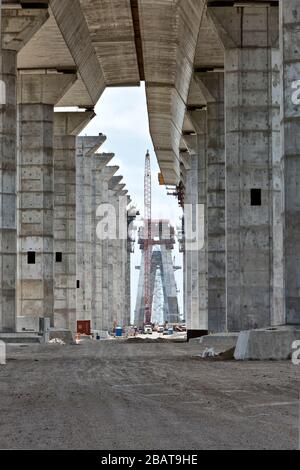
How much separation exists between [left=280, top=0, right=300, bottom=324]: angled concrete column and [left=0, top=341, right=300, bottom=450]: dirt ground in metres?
2.22

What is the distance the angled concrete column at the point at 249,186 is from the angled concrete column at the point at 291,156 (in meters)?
10.9

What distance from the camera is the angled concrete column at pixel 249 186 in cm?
3366

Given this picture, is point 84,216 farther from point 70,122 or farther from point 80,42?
point 80,42

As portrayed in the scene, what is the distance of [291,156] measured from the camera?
22.5 m

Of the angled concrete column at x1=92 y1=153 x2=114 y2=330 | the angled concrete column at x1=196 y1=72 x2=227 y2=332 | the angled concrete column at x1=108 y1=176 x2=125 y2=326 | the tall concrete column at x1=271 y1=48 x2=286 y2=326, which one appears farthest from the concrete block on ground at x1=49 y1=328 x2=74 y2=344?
the angled concrete column at x1=108 y1=176 x2=125 y2=326

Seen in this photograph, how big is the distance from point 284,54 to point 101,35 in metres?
25.1

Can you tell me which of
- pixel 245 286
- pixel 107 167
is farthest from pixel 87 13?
pixel 107 167

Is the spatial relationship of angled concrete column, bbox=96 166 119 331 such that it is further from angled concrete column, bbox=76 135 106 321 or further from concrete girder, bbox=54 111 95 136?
concrete girder, bbox=54 111 95 136

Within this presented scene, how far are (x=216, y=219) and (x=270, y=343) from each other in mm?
24517

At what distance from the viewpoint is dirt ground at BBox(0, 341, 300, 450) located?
29.3 feet

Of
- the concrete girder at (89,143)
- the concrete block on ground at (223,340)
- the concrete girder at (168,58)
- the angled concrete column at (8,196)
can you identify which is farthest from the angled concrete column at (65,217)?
the concrete girder at (89,143)

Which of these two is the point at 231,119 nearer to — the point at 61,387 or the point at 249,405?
the point at 61,387

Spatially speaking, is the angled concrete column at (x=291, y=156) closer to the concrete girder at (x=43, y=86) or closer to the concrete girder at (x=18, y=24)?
the concrete girder at (x=18, y=24)

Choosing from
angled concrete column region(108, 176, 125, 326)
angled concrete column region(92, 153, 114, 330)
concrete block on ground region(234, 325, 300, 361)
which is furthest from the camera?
angled concrete column region(108, 176, 125, 326)
